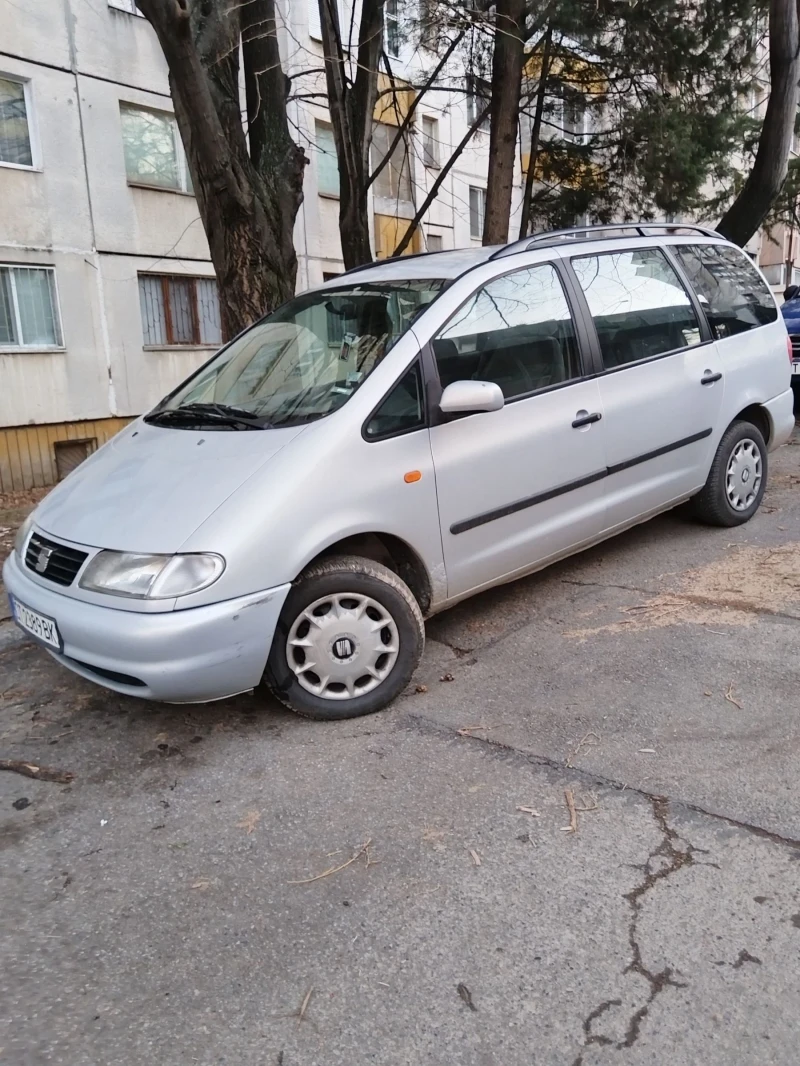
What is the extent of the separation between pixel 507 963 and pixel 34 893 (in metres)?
1.41

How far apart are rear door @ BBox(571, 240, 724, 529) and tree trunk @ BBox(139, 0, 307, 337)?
297 centimetres

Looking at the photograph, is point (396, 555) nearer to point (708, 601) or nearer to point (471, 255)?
point (471, 255)

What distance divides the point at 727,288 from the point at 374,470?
10.5 feet

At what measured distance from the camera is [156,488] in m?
3.38

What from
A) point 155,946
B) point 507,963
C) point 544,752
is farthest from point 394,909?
point 544,752

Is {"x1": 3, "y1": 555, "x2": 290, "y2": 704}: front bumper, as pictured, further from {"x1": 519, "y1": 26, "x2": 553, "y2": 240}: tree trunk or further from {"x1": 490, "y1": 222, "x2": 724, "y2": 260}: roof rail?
{"x1": 519, "y1": 26, "x2": 553, "y2": 240}: tree trunk

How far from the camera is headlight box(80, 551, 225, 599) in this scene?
303cm

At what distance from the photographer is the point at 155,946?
231cm

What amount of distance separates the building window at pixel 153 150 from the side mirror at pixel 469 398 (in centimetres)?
1139

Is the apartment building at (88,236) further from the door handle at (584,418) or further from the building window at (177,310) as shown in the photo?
the door handle at (584,418)

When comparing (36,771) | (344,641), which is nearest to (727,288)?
(344,641)

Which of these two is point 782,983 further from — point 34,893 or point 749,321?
point 749,321

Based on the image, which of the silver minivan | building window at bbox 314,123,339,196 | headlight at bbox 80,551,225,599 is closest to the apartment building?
building window at bbox 314,123,339,196

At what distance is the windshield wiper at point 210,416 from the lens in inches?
145
